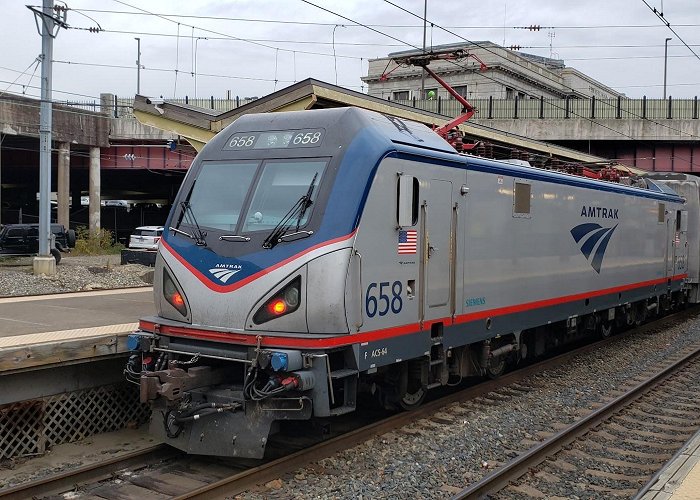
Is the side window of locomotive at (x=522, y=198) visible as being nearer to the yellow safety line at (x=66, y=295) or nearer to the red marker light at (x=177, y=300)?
the red marker light at (x=177, y=300)

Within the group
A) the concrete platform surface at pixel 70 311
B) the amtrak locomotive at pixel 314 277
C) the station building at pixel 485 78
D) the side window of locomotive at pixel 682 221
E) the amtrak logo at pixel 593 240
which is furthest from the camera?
the station building at pixel 485 78

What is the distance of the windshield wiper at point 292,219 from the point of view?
→ 280 inches

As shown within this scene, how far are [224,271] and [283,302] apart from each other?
714mm

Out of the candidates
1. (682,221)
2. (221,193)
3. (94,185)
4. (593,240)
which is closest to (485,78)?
(94,185)

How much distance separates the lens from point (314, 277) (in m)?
6.94

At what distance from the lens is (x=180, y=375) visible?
6.94 m

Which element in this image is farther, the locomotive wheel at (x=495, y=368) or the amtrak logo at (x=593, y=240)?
the amtrak logo at (x=593, y=240)

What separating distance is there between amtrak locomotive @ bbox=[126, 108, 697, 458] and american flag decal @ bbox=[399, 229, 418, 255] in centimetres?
2

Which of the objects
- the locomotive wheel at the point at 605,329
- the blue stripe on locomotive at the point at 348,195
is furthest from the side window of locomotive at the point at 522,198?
the locomotive wheel at the point at 605,329

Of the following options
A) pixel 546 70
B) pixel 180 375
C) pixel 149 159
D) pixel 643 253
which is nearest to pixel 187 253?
pixel 180 375

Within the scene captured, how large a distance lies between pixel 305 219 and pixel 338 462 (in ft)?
7.88

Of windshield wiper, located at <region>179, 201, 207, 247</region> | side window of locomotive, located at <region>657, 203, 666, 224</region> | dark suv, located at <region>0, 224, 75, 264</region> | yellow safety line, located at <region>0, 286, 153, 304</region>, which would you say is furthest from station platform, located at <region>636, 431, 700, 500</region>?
dark suv, located at <region>0, 224, 75, 264</region>

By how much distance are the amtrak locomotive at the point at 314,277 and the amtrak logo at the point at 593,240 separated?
10.0 ft

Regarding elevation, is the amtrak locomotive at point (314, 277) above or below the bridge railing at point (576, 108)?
A: below
